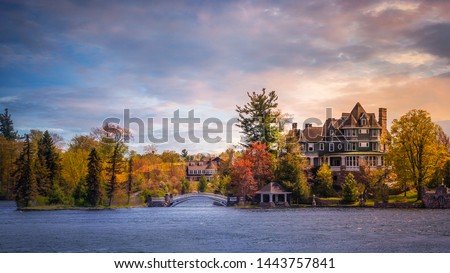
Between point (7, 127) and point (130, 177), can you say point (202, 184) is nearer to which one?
point (130, 177)

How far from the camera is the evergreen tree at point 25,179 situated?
20.5 meters

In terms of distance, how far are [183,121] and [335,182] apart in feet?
39.2

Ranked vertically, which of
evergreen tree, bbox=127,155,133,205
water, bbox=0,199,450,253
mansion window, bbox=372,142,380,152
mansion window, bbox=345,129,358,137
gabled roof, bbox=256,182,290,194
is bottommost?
water, bbox=0,199,450,253

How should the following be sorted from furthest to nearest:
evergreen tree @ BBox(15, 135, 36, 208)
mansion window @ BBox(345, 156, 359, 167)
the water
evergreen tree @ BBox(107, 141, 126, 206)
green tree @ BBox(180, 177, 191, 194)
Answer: mansion window @ BBox(345, 156, 359, 167) < green tree @ BBox(180, 177, 191, 194) < evergreen tree @ BBox(107, 141, 126, 206) < evergreen tree @ BBox(15, 135, 36, 208) < the water

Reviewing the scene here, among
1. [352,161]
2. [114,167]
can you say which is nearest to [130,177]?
[114,167]

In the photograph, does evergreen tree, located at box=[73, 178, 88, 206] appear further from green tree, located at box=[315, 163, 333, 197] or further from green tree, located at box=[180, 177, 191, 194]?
green tree, located at box=[315, 163, 333, 197]

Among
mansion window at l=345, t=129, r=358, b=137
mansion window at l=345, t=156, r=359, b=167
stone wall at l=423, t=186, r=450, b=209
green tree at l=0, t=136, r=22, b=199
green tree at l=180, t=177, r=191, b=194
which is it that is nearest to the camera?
green tree at l=0, t=136, r=22, b=199

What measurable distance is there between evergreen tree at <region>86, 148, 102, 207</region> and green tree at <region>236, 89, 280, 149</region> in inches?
237

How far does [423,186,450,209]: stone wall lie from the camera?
73.6 ft

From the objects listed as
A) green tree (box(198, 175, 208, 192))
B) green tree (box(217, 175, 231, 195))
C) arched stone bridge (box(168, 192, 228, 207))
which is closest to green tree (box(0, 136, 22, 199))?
arched stone bridge (box(168, 192, 228, 207))

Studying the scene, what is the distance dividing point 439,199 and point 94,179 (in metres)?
11.8

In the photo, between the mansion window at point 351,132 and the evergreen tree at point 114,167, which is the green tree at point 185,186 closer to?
the evergreen tree at point 114,167

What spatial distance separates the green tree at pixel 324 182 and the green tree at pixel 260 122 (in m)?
2.33
